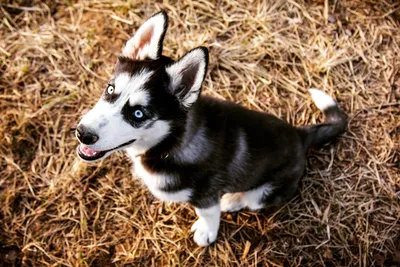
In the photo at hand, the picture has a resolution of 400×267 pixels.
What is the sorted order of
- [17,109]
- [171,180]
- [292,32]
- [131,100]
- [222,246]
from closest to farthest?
[131,100]
[171,180]
[222,246]
[17,109]
[292,32]

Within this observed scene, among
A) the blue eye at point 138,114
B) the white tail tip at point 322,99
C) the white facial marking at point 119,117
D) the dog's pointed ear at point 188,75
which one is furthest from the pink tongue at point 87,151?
the white tail tip at point 322,99

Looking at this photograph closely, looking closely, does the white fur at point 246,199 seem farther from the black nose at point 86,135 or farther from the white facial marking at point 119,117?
the black nose at point 86,135

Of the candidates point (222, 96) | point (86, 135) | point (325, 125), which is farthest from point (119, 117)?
point (325, 125)

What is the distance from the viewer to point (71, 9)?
187 inches

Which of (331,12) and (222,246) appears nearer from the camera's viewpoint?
(222,246)

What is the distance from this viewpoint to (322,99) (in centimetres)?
396

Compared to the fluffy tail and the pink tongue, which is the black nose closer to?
the pink tongue

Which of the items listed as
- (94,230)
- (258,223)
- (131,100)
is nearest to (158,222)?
(94,230)

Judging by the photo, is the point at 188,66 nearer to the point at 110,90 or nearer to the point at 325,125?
the point at 110,90

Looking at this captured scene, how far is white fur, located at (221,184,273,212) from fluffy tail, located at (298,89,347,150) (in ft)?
1.79

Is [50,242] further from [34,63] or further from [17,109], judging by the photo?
[34,63]

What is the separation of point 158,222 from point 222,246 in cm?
63

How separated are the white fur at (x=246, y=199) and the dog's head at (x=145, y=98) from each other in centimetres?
121

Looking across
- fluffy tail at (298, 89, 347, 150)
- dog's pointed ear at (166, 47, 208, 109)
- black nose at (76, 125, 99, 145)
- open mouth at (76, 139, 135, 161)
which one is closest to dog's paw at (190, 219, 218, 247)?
fluffy tail at (298, 89, 347, 150)
